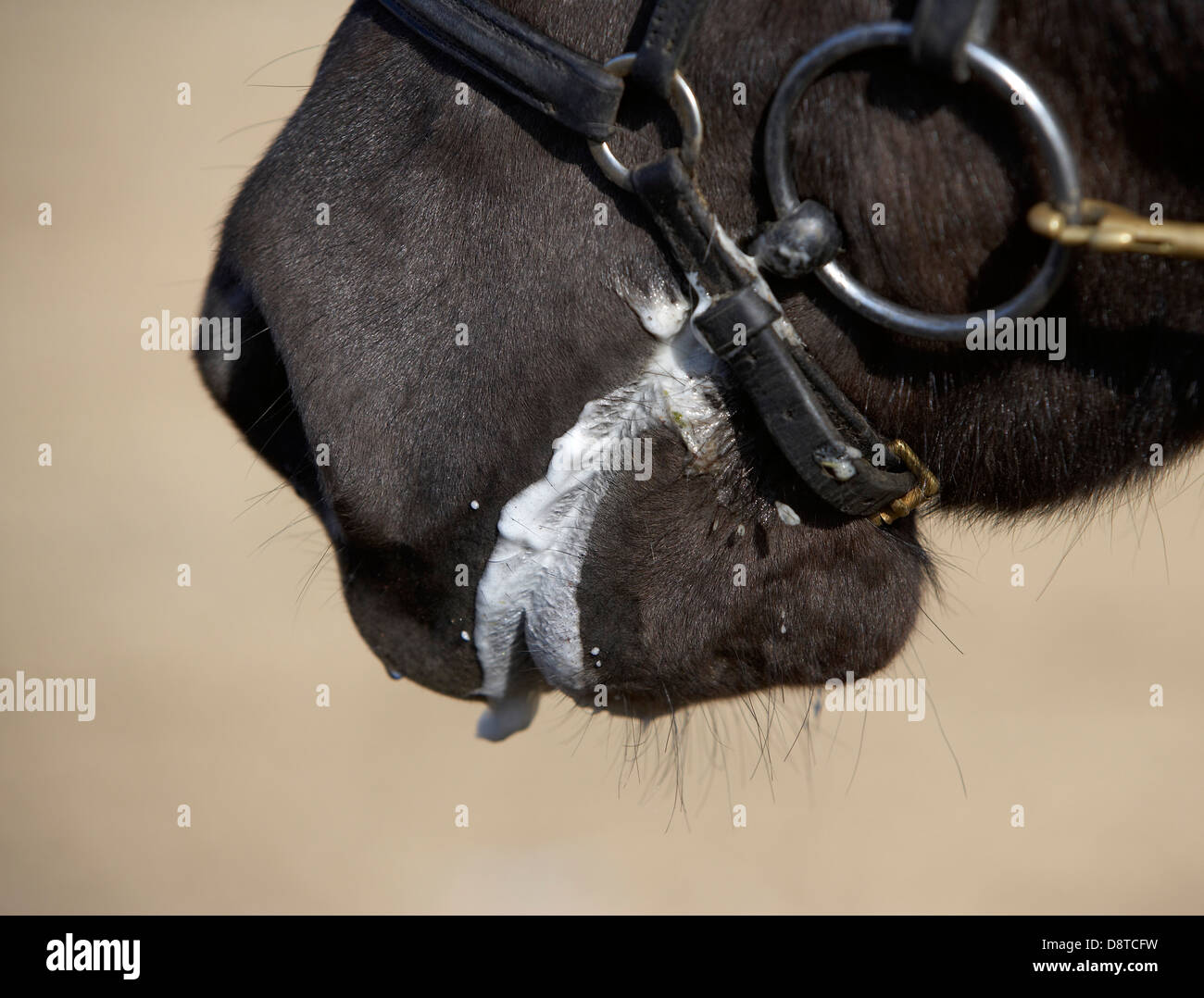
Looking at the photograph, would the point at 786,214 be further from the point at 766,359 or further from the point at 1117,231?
the point at 1117,231

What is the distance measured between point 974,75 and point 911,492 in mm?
466

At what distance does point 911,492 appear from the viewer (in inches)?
46.6

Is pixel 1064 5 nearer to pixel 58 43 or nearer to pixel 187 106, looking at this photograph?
pixel 187 106

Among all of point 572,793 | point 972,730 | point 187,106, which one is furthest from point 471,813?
point 187,106

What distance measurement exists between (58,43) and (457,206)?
686cm

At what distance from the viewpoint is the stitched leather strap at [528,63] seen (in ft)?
3.33

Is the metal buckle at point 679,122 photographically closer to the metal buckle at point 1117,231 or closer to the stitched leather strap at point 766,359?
the stitched leather strap at point 766,359

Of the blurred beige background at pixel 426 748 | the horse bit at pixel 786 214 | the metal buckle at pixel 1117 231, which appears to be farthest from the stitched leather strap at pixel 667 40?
the blurred beige background at pixel 426 748

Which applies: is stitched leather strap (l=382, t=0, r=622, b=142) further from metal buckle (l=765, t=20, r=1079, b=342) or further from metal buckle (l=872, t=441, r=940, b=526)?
metal buckle (l=872, t=441, r=940, b=526)

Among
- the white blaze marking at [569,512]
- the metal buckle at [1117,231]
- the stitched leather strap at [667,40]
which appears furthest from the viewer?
the white blaze marking at [569,512]

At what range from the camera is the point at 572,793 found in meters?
3.25

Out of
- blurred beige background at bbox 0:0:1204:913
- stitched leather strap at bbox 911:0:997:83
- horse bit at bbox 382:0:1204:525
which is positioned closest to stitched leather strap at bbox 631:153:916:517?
horse bit at bbox 382:0:1204:525

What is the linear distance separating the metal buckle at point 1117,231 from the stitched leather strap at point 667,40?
0.35m

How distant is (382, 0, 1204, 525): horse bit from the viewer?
0.86m
